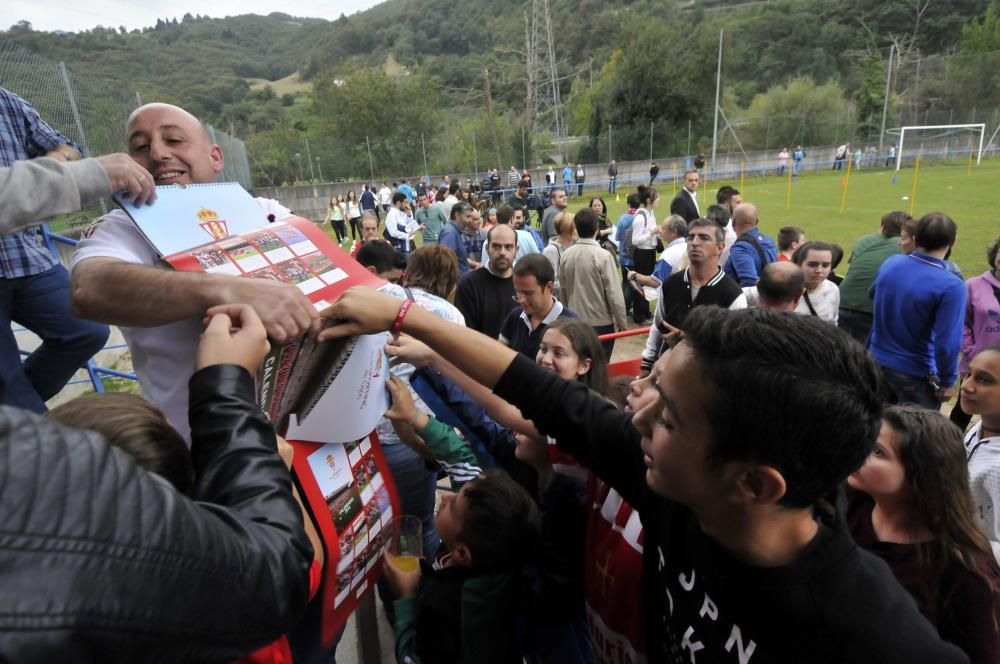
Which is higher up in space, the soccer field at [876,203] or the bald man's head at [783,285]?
the bald man's head at [783,285]

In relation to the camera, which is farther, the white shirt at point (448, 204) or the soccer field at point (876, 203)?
the soccer field at point (876, 203)

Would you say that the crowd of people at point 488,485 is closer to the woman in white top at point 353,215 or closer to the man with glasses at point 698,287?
the man with glasses at point 698,287

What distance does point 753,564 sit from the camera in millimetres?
1069

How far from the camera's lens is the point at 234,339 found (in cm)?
103

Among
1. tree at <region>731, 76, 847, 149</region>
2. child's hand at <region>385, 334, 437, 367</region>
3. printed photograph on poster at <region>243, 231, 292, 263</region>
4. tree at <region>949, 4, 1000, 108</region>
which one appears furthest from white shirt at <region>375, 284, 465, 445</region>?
tree at <region>949, 4, 1000, 108</region>

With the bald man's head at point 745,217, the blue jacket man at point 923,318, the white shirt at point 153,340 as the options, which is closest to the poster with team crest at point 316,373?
the white shirt at point 153,340

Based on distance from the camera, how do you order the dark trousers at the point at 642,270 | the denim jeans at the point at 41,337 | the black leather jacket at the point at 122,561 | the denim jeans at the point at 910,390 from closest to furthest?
1. the black leather jacket at the point at 122,561
2. the denim jeans at the point at 41,337
3. the denim jeans at the point at 910,390
4. the dark trousers at the point at 642,270

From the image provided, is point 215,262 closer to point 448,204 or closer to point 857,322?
point 857,322

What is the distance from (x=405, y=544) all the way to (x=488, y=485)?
1.16ft

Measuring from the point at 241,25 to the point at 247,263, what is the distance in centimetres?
15998

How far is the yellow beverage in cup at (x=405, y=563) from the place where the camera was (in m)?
1.87

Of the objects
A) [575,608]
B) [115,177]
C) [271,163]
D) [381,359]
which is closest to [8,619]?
[115,177]

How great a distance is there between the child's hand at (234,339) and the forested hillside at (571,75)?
356 inches

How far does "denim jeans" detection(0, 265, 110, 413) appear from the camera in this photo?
2473 mm
